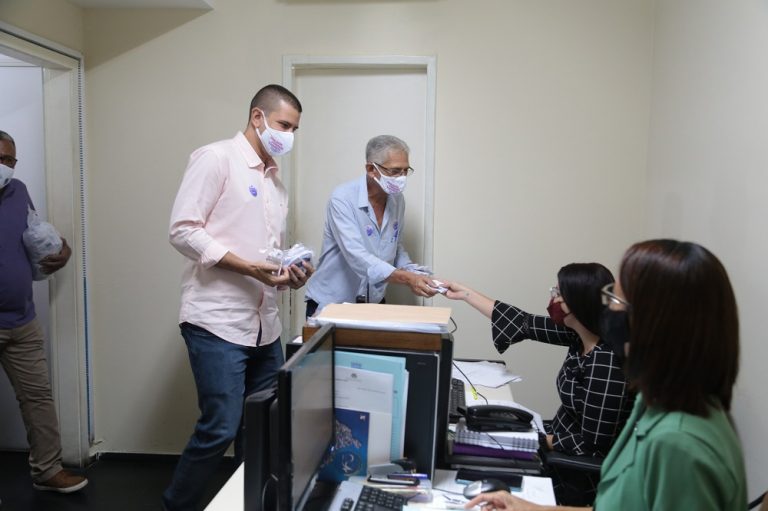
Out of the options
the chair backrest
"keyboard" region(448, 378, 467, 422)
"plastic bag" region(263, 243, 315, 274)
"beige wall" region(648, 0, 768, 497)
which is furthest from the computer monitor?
"beige wall" region(648, 0, 768, 497)

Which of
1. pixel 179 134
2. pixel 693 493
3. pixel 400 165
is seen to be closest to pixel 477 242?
pixel 400 165

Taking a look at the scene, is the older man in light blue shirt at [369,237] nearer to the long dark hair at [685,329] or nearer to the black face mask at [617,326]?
the black face mask at [617,326]

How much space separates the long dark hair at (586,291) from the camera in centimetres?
188

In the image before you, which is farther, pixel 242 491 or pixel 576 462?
pixel 576 462

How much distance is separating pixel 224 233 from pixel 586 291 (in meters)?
1.36

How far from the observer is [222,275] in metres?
2.29

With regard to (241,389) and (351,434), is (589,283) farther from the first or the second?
(241,389)

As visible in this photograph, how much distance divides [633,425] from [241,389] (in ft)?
5.21

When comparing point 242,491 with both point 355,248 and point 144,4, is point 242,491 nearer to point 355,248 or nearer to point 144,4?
point 355,248

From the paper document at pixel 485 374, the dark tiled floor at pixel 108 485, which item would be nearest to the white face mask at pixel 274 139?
the paper document at pixel 485 374

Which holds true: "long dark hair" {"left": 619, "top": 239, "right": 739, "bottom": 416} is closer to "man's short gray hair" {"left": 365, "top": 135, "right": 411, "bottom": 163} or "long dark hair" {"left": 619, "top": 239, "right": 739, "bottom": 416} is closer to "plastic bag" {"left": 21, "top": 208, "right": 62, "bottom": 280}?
"man's short gray hair" {"left": 365, "top": 135, "right": 411, "bottom": 163}

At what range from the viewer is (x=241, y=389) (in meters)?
2.33

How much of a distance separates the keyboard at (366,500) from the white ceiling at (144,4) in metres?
2.55

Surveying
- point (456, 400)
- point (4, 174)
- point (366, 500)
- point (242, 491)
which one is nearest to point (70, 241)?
point (4, 174)
